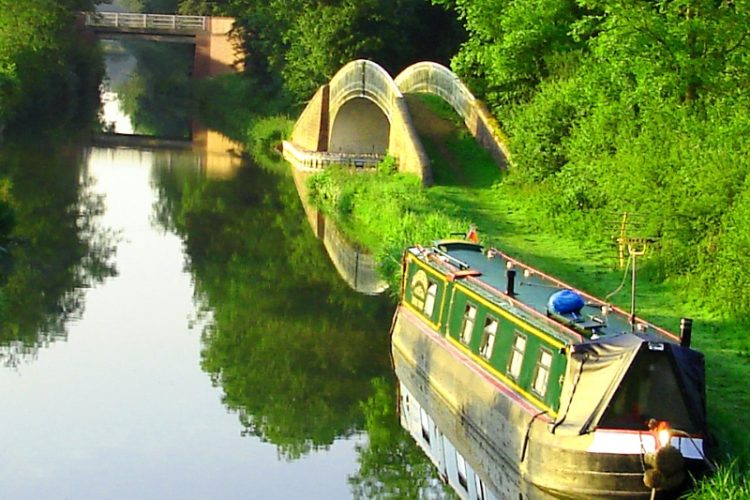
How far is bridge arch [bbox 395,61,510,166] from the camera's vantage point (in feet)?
91.3

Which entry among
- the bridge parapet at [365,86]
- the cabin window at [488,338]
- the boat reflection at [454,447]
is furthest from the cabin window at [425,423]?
the bridge parapet at [365,86]

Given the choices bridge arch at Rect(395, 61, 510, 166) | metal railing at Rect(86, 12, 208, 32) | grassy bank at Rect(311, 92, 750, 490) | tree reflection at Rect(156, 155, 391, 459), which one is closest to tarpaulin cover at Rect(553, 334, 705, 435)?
grassy bank at Rect(311, 92, 750, 490)

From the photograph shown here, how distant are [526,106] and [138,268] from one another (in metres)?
8.31

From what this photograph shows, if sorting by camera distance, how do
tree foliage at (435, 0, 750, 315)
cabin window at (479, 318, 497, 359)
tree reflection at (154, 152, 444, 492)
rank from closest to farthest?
cabin window at (479, 318, 497, 359) → tree reflection at (154, 152, 444, 492) → tree foliage at (435, 0, 750, 315)

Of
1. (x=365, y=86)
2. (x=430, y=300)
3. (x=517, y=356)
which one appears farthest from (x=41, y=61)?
(x=517, y=356)

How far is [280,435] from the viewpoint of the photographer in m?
13.3

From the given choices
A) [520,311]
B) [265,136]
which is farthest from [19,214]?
[265,136]

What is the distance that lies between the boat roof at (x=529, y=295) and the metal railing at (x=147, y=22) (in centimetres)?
3997

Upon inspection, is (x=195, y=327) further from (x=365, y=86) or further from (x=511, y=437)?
(x=365, y=86)

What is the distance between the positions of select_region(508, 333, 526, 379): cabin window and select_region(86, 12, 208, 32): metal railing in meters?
43.9

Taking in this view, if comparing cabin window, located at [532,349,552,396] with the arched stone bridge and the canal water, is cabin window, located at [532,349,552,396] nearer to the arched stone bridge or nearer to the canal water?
the canal water

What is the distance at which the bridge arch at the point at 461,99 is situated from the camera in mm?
27828

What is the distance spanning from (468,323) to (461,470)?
1.64 meters

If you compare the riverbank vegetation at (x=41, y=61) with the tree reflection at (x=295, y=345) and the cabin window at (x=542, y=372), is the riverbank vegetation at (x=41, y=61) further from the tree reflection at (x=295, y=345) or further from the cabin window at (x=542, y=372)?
the cabin window at (x=542, y=372)
